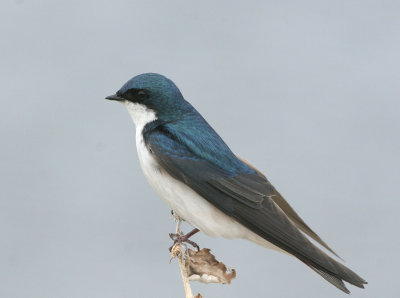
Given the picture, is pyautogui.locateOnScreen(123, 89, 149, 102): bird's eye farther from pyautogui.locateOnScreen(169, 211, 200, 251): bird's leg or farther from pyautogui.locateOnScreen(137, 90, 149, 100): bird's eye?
pyautogui.locateOnScreen(169, 211, 200, 251): bird's leg

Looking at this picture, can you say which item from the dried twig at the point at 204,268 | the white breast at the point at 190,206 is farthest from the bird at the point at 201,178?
the dried twig at the point at 204,268

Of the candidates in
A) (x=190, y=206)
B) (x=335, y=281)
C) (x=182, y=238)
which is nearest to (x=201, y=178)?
(x=190, y=206)

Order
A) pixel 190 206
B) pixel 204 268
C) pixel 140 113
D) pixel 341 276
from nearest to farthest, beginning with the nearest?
pixel 204 268
pixel 341 276
pixel 190 206
pixel 140 113

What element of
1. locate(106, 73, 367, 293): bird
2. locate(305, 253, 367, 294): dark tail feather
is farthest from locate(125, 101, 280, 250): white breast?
locate(305, 253, 367, 294): dark tail feather

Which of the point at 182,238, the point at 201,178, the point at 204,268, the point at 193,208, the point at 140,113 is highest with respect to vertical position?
the point at 140,113

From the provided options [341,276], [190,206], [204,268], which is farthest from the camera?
[190,206]

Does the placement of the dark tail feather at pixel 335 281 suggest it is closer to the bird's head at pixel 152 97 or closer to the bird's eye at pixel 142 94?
the bird's head at pixel 152 97

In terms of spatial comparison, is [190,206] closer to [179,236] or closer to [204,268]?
[179,236]
